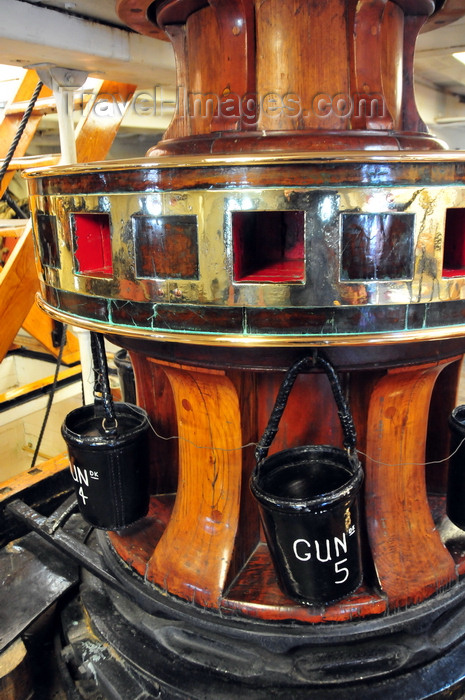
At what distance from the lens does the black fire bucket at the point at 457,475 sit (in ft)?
5.21

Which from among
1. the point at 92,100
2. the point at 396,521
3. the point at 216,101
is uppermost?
the point at 92,100

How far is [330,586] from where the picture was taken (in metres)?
1.30

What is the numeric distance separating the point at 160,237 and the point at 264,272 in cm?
25

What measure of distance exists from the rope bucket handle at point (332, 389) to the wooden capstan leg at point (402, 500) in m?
0.22

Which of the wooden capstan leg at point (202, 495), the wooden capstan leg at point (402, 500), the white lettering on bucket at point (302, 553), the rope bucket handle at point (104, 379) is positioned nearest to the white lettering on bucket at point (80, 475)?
the rope bucket handle at point (104, 379)

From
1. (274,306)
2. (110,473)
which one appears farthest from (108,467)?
(274,306)

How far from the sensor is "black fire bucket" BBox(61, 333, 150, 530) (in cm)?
157

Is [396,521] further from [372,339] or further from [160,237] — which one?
[160,237]

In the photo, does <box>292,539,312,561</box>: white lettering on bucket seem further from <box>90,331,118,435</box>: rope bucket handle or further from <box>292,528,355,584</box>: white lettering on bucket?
<box>90,331,118,435</box>: rope bucket handle

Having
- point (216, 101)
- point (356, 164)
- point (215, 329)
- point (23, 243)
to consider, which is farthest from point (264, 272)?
point (23, 243)

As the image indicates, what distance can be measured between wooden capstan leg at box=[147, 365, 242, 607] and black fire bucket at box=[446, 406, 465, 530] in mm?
591

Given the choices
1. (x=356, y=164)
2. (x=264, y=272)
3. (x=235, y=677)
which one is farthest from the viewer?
(x=235, y=677)

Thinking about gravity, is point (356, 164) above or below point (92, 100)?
below

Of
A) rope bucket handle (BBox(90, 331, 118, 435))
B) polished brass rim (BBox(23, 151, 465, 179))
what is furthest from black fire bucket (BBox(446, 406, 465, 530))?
rope bucket handle (BBox(90, 331, 118, 435))
